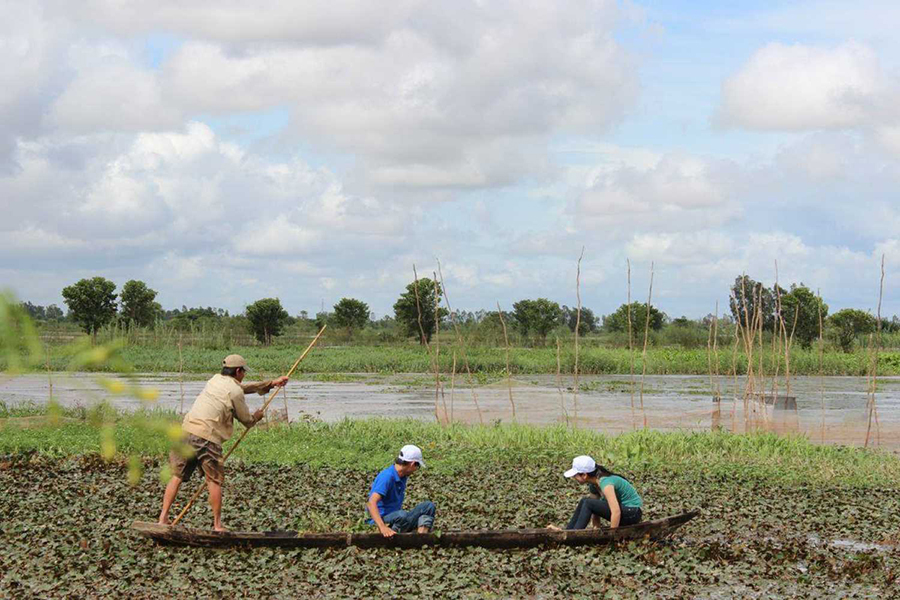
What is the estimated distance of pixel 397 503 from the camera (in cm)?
707

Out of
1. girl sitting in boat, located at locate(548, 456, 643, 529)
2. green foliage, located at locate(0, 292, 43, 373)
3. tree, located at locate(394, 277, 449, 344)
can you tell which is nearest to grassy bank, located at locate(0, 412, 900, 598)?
green foliage, located at locate(0, 292, 43, 373)

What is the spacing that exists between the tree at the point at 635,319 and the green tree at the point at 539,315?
3.33 m

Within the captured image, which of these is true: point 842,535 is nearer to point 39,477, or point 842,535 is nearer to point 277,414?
point 39,477

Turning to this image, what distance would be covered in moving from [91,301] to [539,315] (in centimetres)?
1911

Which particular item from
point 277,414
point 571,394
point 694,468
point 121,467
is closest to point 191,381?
point 571,394

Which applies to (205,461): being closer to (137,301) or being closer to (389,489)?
(389,489)

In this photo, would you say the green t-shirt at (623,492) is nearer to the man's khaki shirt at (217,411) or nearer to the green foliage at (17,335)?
the man's khaki shirt at (217,411)

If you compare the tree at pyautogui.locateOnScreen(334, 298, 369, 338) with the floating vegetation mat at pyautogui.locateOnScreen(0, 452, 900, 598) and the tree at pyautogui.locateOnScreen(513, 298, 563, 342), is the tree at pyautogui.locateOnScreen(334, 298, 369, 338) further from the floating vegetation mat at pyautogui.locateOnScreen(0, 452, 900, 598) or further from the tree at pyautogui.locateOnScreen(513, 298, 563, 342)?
the floating vegetation mat at pyautogui.locateOnScreen(0, 452, 900, 598)

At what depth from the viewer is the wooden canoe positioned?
265 inches

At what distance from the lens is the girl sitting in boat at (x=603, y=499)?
6.97 meters

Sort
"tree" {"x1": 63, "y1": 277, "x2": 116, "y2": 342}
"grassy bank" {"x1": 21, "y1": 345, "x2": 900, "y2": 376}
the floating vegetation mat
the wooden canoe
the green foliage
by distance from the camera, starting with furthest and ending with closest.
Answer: "tree" {"x1": 63, "y1": 277, "x2": 116, "y2": 342}
"grassy bank" {"x1": 21, "y1": 345, "x2": 900, "y2": 376}
the wooden canoe
the floating vegetation mat
the green foliage

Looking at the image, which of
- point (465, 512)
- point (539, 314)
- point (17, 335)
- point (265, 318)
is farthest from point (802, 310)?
point (17, 335)

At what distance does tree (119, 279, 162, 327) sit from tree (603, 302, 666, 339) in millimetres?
20959

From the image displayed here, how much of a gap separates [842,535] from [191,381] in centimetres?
2241
